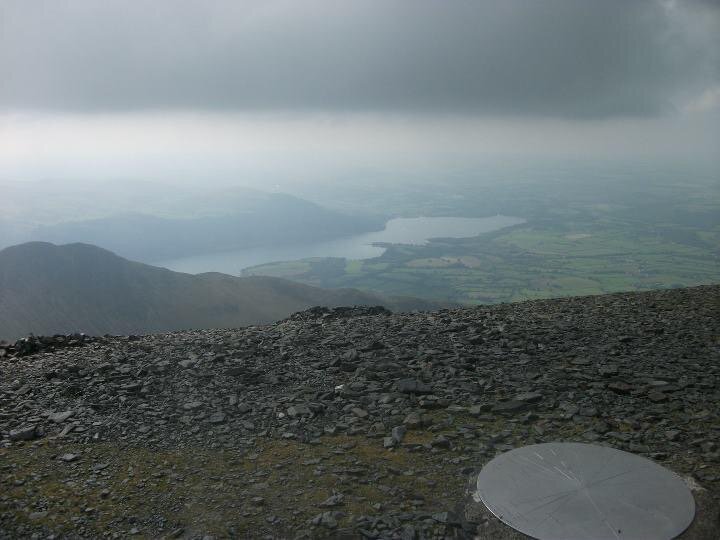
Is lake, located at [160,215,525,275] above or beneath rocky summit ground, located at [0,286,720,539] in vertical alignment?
beneath

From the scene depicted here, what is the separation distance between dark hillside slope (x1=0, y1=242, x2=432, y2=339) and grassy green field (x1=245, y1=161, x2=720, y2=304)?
17083 millimetres

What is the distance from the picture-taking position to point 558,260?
10200 cm

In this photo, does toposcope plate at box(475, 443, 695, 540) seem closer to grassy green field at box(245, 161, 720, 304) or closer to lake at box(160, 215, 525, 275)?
grassy green field at box(245, 161, 720, 304)

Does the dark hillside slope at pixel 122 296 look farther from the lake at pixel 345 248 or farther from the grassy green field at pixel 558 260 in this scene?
the lake at pixel 345 248

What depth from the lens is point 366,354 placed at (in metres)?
13.2

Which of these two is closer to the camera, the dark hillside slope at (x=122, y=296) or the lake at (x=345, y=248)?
the dark hillside slope at (x=122, y=296)

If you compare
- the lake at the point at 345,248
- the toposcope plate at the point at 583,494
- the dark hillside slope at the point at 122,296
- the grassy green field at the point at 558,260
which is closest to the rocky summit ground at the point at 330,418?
the toposcope plate at the point at 583,494

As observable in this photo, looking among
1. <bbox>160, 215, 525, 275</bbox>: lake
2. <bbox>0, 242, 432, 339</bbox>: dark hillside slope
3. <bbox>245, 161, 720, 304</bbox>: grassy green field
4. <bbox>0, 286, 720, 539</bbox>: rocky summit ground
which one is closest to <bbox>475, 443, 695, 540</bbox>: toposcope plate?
<bbox>0, 286, 720, 539</bbox>: rocky summit ground

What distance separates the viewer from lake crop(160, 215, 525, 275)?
15712cm

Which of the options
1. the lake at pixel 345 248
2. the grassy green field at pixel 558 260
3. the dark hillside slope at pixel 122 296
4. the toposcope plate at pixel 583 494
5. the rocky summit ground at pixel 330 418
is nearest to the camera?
the toposcope plate at pixel 583 494

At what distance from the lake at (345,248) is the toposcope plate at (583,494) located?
13065 centimetres

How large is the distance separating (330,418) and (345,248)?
6296 inches

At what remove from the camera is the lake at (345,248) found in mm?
157125

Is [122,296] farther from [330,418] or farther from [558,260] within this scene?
[330,418]
